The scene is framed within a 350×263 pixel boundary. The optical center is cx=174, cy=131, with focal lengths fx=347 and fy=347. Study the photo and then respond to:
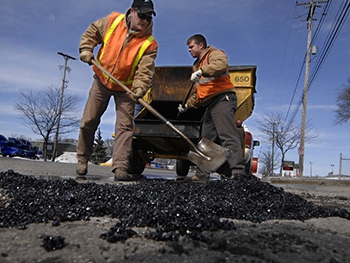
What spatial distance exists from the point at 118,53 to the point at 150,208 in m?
2.87

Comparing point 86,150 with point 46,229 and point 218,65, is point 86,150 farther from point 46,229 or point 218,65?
point 46,229

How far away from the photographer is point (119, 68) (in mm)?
4410

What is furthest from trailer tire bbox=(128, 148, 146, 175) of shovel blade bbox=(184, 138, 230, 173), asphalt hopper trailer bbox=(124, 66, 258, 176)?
shovel blade bbox=(184, 138, 230, 173)

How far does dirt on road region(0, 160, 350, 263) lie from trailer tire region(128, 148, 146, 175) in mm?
3123

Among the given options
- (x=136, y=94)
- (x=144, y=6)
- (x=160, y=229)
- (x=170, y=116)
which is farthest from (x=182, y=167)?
(x=160, y=229)

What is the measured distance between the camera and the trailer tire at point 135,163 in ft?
18.9

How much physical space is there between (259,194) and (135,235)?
150 cm

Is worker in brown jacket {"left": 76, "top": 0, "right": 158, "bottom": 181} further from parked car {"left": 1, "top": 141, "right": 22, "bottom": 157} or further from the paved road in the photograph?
parked car {"left": 1, "top": 141, "right": 22, "bottom": 157}

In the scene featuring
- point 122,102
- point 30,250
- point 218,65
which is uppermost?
point 218,65

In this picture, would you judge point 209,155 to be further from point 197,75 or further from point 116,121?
point 116,121

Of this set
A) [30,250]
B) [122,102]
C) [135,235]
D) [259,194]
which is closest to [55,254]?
[30,250]

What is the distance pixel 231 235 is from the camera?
1.57 m

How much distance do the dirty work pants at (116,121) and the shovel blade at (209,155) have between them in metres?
0.85

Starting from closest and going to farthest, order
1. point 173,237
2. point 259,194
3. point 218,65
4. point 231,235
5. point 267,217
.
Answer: point 173,237, point 231,235, point 267,217, point 259,194, point 218,65
